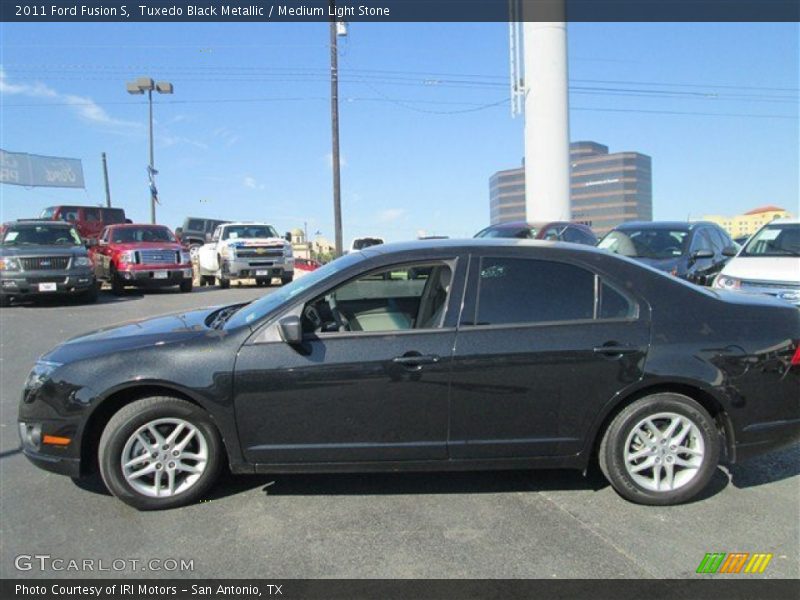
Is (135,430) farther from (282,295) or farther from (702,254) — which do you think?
(702,254)

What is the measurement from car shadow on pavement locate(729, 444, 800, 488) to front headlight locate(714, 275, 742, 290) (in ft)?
12.1

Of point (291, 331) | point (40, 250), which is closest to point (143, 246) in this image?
point (40, 250)

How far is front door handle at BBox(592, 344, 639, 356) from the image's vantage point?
3.59 meters

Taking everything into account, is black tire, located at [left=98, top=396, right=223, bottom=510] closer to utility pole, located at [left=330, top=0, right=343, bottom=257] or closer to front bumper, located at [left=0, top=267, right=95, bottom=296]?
front bumper, located at [left=0, top=267, right=95, bottom=296]

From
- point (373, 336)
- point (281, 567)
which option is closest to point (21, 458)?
point (281, 567)

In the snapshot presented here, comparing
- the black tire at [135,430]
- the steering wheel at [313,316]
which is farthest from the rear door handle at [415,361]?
the black tire at [135,430]

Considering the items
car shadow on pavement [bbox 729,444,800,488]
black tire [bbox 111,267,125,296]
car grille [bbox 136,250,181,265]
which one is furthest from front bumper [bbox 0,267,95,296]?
car shadow on pavement [bbox 729,444,800,488]

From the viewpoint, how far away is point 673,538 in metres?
3.26

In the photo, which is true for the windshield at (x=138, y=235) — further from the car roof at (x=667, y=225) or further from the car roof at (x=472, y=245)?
the car roof at (x=472, y=245)

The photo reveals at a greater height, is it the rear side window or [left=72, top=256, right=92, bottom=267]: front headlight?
[left=72, top=256, right=92, bottom=267]: front headlight
